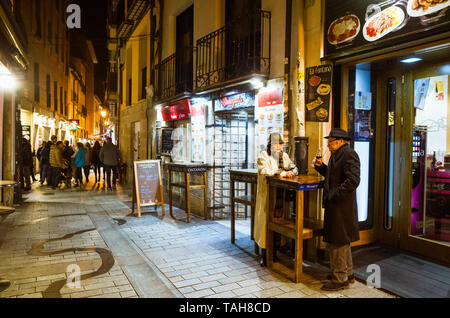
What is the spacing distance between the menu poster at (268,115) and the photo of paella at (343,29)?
1418 millimetres

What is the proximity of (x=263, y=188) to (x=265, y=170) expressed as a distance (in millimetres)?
291

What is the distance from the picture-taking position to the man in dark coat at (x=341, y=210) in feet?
13.6

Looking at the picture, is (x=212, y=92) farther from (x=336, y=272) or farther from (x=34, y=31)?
(x=34, y=31)

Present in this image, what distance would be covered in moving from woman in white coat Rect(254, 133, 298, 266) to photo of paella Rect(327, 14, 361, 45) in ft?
5.71

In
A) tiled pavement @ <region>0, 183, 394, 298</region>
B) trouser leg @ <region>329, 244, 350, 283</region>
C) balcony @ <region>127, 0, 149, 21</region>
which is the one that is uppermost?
balcony @ <region>127, 0, 149, 21</region>

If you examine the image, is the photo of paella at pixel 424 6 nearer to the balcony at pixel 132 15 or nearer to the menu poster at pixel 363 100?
the menu poster at pixel 363 100

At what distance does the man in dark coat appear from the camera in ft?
13.6

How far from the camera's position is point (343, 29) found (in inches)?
195

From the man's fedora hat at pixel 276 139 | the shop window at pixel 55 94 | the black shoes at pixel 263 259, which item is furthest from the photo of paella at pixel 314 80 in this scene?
the shop window at pixel 55 94

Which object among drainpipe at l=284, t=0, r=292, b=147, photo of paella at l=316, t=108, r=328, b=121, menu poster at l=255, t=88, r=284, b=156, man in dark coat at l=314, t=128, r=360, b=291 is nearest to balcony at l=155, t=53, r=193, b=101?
menu poster at l=255, t=88, r=284, b=156

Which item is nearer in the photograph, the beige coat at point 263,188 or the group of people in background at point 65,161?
the beige coat at point 263,188

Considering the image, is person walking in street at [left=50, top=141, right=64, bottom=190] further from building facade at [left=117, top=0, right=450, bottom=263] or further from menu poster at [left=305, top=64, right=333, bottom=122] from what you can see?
menu poster at [left=305, top=64, right=333, bottom=122]

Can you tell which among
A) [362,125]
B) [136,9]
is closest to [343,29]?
[362,125]

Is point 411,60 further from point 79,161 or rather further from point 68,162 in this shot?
point 68,162
